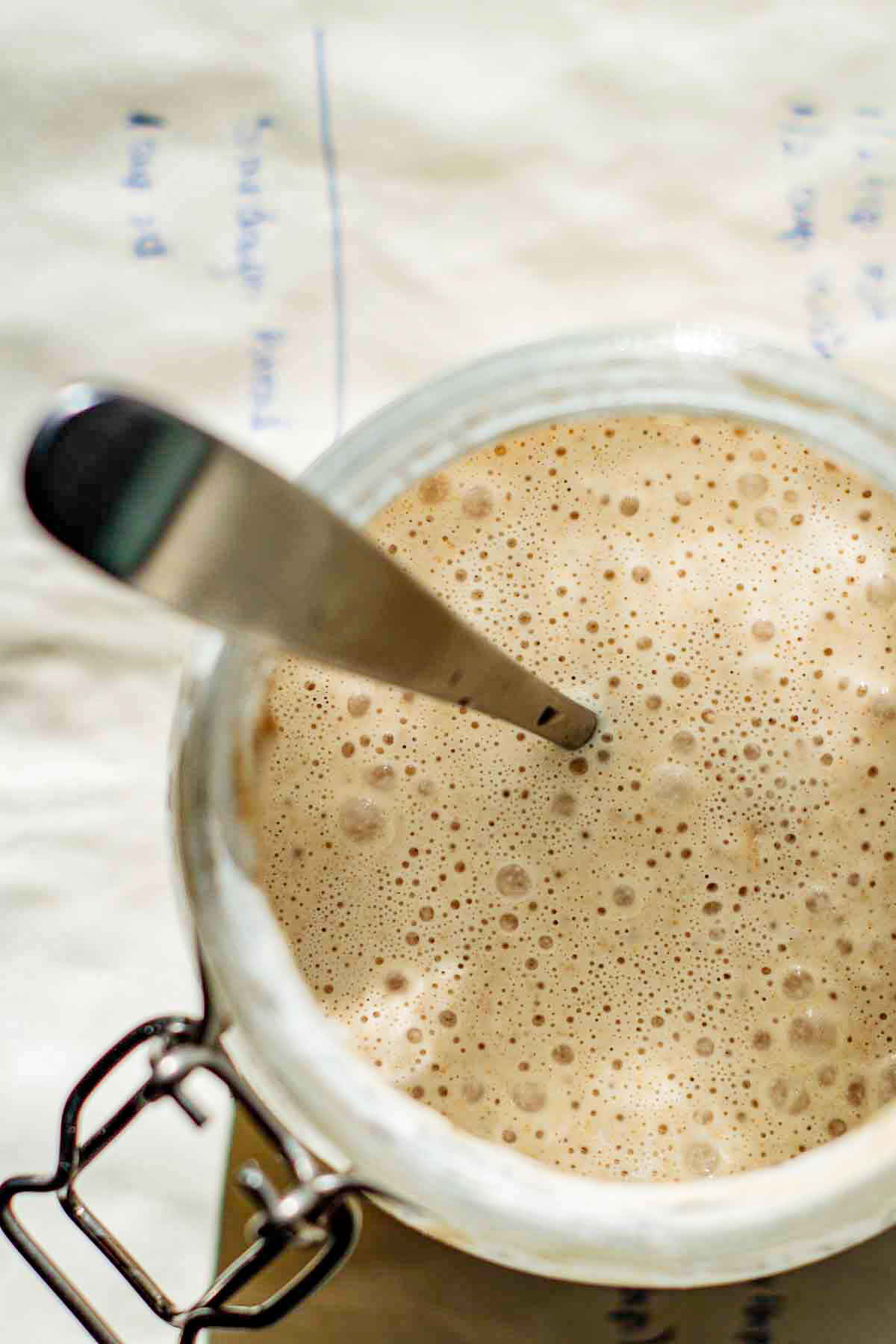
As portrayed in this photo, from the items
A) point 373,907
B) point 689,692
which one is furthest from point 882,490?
point 373,907

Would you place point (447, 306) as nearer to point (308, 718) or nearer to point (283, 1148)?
point (308, 718)

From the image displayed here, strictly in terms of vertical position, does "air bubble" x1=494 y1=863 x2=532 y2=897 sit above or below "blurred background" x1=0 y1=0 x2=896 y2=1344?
below

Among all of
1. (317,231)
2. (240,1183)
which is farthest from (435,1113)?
(317,231)

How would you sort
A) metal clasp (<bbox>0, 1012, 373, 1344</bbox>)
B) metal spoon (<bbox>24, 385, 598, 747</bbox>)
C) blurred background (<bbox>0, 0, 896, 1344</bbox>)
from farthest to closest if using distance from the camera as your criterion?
1. blurred background (<bbox>0, 0, 896, 1344</bbox>)
2. metal clasp (<bbox>0, 1012, 373, 1344</bbox>)
3. metal spoon (<bbox>24, 385, 598, 747</bbox>)

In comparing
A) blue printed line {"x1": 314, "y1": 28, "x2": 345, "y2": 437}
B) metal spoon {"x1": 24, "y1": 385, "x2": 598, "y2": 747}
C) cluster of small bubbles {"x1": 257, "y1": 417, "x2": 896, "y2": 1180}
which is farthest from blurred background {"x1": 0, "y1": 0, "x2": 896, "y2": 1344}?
metal spoon {"x1": 24, "y1": 385, "x2": 598, "y2": 747}

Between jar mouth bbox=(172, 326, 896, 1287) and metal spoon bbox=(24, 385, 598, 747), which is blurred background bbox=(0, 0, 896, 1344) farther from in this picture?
metal spoon bbox=(24, 385, 598, 747)

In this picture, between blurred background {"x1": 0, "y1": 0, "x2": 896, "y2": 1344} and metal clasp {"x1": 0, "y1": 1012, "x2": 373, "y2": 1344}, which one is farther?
blurred background {"x1": 0, "y1": 0, "x2": 896, "y2": 1344}

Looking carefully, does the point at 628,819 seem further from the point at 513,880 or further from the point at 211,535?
the point at 211,535
